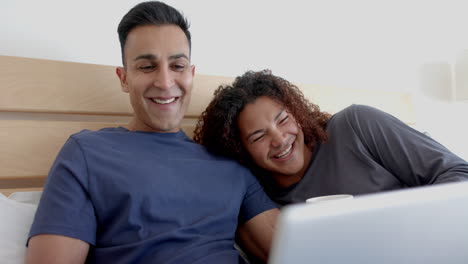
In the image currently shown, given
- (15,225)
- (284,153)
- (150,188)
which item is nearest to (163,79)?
(150,188)

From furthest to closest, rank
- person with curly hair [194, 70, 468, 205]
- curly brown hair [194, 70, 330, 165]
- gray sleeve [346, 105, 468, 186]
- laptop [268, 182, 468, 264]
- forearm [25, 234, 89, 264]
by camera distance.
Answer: curly brown hair [194, 70, 330, 165], person with curly hair [194, 70, 468, 205], gray sleeve [346, 105, 468, 186], forearm [25, 234, 89, 264], laptop [268, 182, 468, 264]

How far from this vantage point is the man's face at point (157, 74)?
3.74ft

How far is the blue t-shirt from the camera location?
0.89m

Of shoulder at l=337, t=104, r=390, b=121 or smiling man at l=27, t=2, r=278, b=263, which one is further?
shoulder at l=337, t=104, r=390, b=121

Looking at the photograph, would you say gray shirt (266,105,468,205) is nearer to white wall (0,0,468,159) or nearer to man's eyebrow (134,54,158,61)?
man's eyebrow (134,54,158,61)

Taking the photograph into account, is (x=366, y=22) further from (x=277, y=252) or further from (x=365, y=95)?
(x=277, y=252)

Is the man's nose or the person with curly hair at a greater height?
the man's nose

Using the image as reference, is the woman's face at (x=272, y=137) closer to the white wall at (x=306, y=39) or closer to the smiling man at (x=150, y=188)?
the smiling man at (x=150, y=188)

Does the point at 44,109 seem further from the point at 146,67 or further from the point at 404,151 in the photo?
the point at 404,151

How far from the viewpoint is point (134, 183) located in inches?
37.9

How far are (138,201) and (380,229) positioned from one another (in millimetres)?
669

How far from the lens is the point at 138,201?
0.95m

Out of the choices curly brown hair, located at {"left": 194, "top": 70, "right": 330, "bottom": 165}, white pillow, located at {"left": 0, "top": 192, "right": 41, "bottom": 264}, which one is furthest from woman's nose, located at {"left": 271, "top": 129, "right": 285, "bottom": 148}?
white pillow, located at {"left": 0, "top": 192, "right": 41, "bottom": 264}

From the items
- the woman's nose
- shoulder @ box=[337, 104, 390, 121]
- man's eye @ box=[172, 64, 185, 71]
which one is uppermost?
man's eye @ box=[172, 64, 185, 71]
